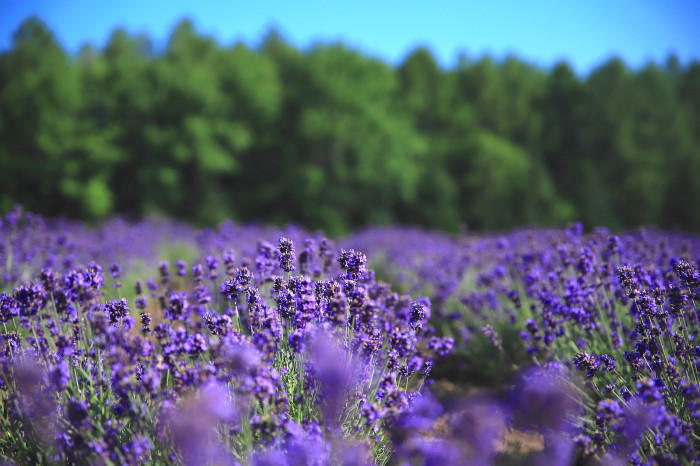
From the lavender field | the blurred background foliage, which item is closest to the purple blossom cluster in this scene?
the lavender field

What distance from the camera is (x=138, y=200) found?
16.0 meters

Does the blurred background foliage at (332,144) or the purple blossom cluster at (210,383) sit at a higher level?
the blurred background foliage at (332,144)

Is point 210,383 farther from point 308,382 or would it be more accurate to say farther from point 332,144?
point 332,144

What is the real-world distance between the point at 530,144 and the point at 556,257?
1335cm

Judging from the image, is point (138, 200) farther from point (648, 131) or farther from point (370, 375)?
point (648, 131)

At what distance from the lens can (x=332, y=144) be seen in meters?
15.4

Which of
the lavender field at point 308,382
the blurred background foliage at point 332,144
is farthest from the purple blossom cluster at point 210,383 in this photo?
the blurred background foliage at point 332,144

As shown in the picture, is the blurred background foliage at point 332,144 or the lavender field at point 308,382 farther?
the blurred background foliage at point 332,144

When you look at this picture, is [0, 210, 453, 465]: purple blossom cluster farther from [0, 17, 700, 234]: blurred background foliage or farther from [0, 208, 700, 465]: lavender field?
[0, 17, 700, 234]: blurred background foliage

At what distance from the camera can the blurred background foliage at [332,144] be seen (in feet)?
48.0

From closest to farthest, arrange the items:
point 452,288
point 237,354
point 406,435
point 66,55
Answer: point 237,354, point 406,435, point 452,288, point 66,55

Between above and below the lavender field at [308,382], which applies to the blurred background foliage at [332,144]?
above

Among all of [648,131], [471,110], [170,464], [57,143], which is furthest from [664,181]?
[57,143]

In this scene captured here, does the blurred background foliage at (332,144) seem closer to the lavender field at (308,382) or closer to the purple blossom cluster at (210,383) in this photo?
the lavender field at (308,382)
